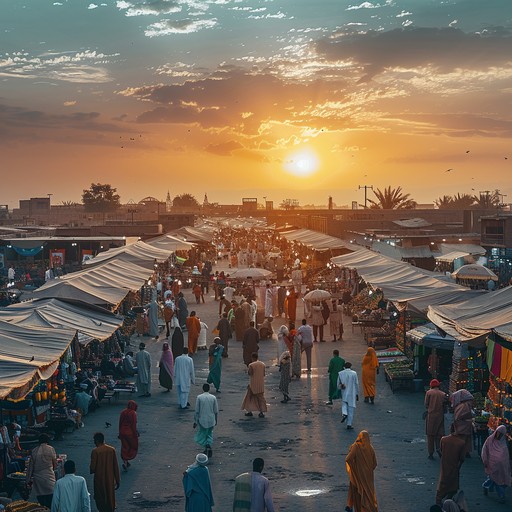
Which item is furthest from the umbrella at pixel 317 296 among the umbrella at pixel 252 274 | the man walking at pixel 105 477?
the man walking at pixel 105 477

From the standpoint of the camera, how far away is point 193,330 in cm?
2059

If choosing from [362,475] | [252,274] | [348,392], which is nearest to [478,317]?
[348,392]

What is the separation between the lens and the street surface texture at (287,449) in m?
9.90

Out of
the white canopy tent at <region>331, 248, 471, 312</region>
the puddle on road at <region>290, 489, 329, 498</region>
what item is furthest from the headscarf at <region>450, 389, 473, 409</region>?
the white canopy tent at <region>331, 248, 471, 312</region>

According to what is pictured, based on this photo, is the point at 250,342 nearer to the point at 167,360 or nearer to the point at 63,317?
the point at 167,360

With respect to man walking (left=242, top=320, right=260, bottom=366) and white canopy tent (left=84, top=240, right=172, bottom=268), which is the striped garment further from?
white canopy tent (left=84, top=240, right=172, bottom=268)

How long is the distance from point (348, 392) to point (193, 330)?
777 centimetres

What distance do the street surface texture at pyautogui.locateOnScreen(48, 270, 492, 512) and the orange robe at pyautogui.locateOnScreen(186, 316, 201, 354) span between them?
279cm

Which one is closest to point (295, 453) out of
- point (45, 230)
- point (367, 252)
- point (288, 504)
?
point (288, 504)

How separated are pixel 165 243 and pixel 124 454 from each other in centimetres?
2709

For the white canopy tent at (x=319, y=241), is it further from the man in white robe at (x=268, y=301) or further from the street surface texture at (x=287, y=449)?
the street surface texture at (x=287, y=449)

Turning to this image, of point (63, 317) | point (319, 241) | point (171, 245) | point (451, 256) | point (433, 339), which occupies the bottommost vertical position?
point (433, 339)

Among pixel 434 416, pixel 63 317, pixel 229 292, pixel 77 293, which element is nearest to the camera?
pixel 434 416

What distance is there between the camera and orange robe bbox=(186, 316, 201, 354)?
66.7ft
